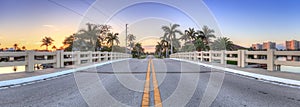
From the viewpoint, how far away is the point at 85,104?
435 centimetres

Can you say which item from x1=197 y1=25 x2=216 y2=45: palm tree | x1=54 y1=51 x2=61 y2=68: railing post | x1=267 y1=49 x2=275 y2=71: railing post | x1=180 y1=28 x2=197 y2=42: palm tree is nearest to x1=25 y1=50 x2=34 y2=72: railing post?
x1=54 y1=51 x2=61 y2=68: railing post

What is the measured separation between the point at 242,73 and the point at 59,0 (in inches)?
593

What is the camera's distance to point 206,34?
56.6 m

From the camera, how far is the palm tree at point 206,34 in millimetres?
55100

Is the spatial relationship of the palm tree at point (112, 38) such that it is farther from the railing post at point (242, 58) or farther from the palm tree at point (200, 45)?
the railing post at point (242, 58)

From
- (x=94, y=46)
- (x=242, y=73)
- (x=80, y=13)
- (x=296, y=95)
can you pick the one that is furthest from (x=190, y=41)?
(x=296, y=95)

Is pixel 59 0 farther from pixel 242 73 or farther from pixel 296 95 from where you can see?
pixel 296 95

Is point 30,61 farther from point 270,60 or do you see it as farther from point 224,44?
point 224,44

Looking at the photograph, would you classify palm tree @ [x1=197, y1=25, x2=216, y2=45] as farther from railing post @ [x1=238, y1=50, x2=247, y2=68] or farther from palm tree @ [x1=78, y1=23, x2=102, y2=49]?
railing post @ [x1=238, y1=50, x2=247, y2=68]

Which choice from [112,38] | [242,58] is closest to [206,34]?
[112,38]

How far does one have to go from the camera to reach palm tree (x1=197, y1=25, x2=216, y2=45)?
55.1 meters

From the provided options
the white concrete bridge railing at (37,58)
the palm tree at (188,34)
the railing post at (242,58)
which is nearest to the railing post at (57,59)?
the white concrete bridge railing at (37,58)

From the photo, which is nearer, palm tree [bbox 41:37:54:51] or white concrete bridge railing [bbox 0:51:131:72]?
white concrete bridge railing [bbox 0:51:131:72]

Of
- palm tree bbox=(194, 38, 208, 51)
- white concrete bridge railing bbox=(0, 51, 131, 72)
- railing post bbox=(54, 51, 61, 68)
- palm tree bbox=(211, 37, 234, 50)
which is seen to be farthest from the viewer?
palm tree bbox=(194, 38, 208, 51)
